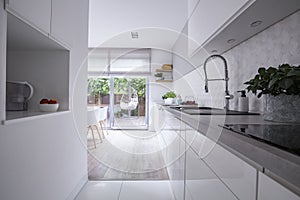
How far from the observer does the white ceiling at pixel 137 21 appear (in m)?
3.42

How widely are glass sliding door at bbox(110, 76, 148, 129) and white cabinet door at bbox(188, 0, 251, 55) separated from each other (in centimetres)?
429

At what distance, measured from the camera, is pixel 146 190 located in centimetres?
229

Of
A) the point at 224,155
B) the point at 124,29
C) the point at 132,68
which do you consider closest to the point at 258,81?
the point at 224,155

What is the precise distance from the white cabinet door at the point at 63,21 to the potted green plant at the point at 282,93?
1402mm

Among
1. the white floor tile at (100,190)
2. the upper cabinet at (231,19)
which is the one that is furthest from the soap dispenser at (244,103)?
the white floor tile at (100,190)

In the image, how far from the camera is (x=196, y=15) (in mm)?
2316

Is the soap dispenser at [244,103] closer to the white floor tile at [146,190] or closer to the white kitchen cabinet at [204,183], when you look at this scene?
the white kitchen cabinet at [204,183]

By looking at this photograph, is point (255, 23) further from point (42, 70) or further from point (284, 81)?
point (42, 70)

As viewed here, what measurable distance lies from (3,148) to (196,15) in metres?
2.10

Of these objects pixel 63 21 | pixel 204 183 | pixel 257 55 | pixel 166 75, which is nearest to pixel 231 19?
pixel 257 55

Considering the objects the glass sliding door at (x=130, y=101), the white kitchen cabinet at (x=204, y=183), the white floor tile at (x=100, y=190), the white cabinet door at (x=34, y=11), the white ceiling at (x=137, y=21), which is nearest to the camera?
the white kitchen cabinet at (x=204, y=183)

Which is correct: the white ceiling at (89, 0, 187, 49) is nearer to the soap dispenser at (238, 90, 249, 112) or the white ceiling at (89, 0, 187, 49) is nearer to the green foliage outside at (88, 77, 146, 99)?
the green foliage outside at (88, 77, 146, 99)

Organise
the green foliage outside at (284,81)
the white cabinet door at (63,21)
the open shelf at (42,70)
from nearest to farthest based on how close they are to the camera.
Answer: the green foliage outside at (284,81) → the white cabinet door at (63,21) → the open shelf at (42,70)

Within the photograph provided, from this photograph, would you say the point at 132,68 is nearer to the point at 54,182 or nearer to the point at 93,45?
the point at 93,45
